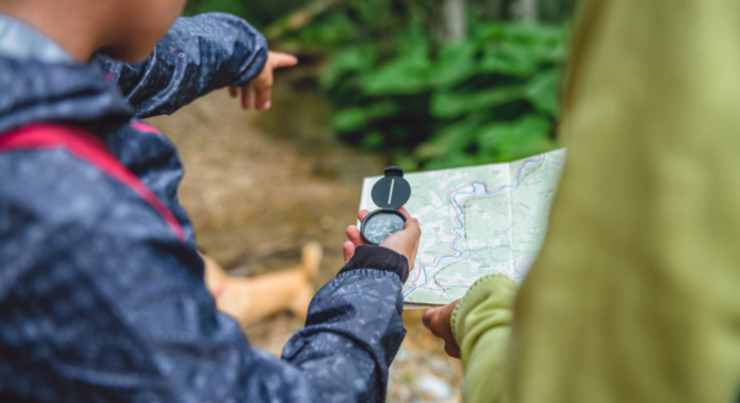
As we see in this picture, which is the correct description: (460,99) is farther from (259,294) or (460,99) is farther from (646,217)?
(646,217)

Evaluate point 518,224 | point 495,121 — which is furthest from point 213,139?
→ point 518,224

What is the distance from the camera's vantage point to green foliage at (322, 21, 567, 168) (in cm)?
443

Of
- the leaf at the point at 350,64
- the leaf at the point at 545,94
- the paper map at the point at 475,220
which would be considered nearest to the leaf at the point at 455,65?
the leaf at the point at 545,94

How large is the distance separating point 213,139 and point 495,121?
344 centimetres

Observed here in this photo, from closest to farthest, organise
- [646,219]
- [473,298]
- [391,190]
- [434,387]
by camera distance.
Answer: [646,219]
[473,298]
[391,190]
[434,387]

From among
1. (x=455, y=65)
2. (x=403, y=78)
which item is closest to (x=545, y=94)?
(x=455, y=65)

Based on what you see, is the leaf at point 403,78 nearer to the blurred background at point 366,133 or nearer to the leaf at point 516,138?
the blurred background at point 366,133

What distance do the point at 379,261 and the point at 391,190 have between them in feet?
1.29

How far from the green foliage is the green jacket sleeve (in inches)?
129

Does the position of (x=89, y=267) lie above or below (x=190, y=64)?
below

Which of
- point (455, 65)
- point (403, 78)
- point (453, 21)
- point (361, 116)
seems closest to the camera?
point (455, 65)

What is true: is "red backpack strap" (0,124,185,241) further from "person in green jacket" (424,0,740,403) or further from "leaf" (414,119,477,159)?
"leaf" (414,119,477,159)

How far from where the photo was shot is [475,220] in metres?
1.39

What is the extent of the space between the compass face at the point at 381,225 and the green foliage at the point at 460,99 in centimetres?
262
